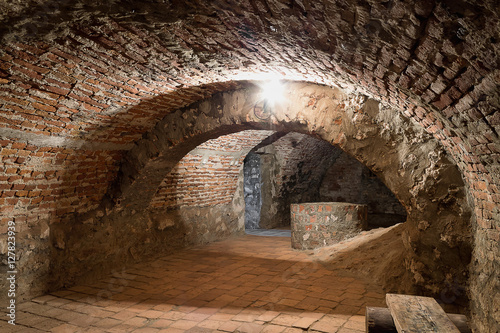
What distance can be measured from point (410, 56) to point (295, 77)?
6.28 feet

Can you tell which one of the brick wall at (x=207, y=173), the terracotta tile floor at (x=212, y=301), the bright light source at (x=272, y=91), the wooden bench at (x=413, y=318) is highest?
the bright light source at (x=272, y=91)

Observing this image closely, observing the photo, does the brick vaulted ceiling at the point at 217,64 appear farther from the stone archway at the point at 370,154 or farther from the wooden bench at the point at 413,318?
the wooden bench at the point at 413,318

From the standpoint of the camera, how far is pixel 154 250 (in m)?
5.93

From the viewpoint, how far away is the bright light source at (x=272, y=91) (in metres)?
4.16

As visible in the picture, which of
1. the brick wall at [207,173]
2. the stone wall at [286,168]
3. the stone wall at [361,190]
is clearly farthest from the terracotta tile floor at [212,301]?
the stone wall at [361,190]

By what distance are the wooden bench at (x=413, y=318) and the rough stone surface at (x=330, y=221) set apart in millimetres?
3272

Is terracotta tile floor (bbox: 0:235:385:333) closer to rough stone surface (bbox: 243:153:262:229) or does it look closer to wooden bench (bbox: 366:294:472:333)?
wooden bench (bbox: 366:294:472:333)

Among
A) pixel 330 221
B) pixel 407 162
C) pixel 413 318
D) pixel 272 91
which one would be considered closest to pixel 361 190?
pixel 330 221

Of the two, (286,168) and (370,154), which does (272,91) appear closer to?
(370,154)

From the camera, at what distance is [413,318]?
2.21m

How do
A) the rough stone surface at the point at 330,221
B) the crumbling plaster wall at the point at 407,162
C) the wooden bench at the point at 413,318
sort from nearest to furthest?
1. the wooden bench at the point at 413,318
2. the crumbling plaster wall at the point at 407,162
3. the rough stone surface at the point at 330,221

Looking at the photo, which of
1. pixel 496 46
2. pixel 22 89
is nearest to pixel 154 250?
pixel 22 89

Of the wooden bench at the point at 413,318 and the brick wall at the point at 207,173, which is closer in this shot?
the wooden bench at the point at 413,318

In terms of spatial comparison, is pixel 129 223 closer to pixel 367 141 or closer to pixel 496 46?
pixel 367 141
